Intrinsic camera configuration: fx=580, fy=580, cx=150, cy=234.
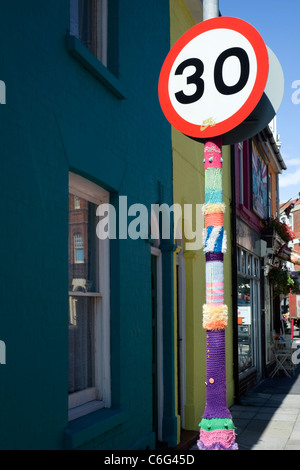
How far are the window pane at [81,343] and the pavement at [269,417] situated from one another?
10.3ft

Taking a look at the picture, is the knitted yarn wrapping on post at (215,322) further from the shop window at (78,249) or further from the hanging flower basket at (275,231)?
the hanging flower basket at (275,231)

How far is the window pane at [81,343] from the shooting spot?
5.15 m

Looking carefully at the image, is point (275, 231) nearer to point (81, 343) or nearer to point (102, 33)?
point (102, 33)

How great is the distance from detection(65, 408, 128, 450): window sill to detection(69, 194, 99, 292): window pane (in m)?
1.12

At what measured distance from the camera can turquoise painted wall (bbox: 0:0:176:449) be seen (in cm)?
390

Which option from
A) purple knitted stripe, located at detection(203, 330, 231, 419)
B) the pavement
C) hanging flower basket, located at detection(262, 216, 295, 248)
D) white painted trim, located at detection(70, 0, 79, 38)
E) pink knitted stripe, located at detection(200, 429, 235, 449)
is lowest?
the pavement

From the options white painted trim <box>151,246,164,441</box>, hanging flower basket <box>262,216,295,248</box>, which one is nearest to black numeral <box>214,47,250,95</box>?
white painted trim <box>151,246,164,441</box>

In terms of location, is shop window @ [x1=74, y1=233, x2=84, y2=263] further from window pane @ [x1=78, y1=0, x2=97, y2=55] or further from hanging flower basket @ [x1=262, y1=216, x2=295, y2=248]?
hanging flower basket @ [x1=262, y1=216, x2=295, y2=248]

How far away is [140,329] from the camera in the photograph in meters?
6.32

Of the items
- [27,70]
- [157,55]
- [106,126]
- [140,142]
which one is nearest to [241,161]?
[157,55]

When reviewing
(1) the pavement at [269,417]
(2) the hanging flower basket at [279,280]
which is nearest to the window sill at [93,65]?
(1) the pavement at [269,417]

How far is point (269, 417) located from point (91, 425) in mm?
6448

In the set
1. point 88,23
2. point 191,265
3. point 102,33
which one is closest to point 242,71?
point 88,23

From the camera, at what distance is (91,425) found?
189 inches
